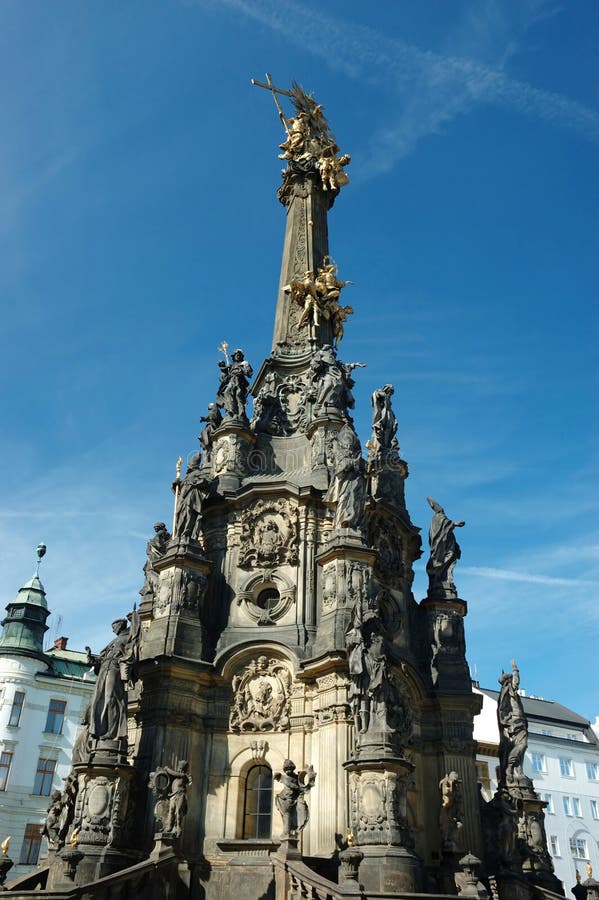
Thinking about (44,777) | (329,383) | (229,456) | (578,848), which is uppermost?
(329,383)

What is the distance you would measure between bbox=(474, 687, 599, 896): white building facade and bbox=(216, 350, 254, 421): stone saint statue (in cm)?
2303

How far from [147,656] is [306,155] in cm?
Result: 2076

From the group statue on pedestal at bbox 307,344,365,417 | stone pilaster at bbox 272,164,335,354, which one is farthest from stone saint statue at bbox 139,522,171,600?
stone pilaster at bbox 272,164,335,354

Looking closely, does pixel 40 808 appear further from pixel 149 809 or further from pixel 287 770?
pixel 287 770

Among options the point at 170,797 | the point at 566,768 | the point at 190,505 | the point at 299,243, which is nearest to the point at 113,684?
the point at 170,797

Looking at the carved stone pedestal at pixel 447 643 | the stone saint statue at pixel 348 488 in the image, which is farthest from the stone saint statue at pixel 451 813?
the stone saint statue at pixel 348 488

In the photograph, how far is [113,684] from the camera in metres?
16.8

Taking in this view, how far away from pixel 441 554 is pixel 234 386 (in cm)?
785

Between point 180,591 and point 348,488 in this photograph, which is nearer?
point 180,591

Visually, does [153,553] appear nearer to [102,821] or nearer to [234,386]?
[234,386]

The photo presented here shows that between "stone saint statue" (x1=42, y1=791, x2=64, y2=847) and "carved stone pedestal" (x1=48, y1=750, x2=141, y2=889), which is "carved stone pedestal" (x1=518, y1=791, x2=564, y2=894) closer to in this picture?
"carved stone pedestal" (x1=48, y1=750, x2=141, y2=889)

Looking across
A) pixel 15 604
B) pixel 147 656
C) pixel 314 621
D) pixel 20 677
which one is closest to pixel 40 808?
pixel 20 677

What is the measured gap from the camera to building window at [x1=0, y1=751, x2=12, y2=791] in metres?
32.1

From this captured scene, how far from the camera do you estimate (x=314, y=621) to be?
62.0 ft
